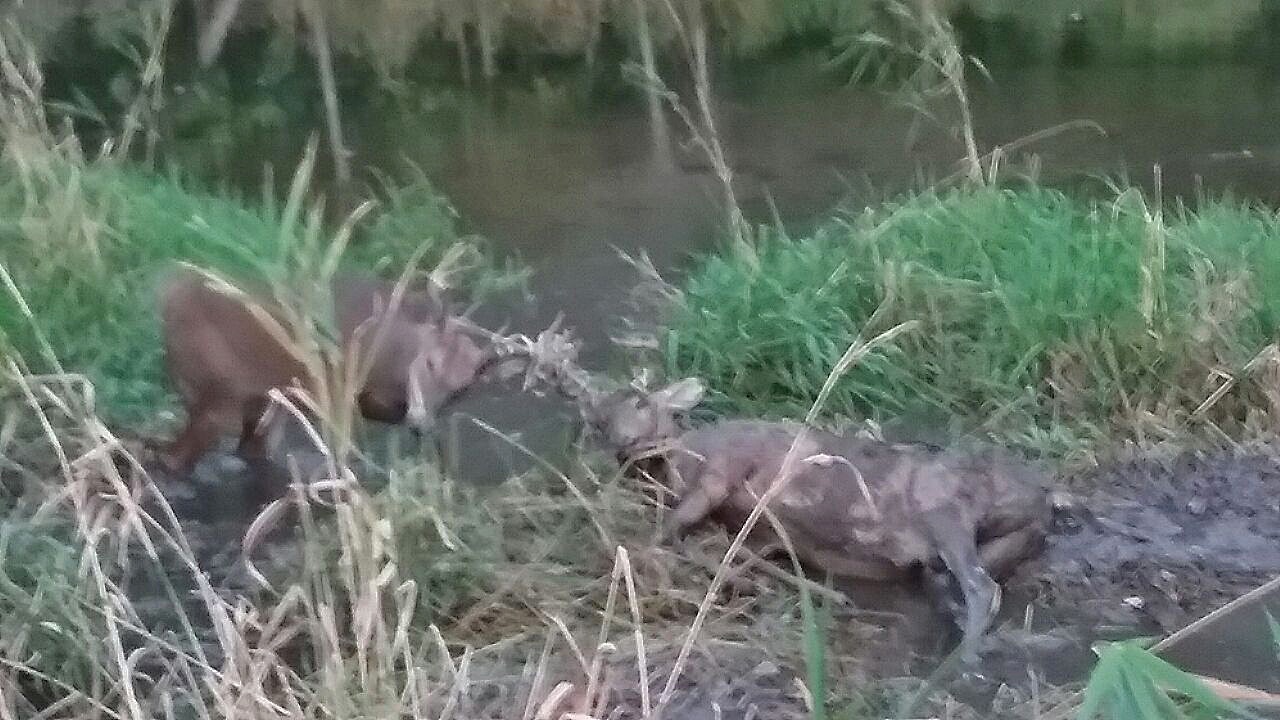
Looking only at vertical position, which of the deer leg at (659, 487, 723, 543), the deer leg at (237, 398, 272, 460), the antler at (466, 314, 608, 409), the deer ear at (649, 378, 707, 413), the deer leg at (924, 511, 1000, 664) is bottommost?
the deer leg at (924, 511, 1000, 664)

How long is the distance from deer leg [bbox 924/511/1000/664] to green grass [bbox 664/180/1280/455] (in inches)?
22.8

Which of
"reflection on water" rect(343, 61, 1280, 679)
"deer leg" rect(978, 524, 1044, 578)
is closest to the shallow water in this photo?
"reflection on water" rect(343, 61, 1280, 679)

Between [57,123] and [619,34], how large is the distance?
1.49 meters

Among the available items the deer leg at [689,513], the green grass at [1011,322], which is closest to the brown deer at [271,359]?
the deer leg at [689,513]

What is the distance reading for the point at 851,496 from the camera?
170cm

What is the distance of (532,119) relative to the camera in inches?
149

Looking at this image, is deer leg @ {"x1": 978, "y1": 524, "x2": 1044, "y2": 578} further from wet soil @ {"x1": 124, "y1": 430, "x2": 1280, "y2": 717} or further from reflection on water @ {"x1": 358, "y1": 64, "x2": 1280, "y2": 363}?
reflection on water @ {"x1": 358, "y1": 64, "x2": 1280, "y2": 363}

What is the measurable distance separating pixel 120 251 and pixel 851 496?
1.64 metres

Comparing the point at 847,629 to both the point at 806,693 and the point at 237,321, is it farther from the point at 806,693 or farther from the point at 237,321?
the point at 237,321

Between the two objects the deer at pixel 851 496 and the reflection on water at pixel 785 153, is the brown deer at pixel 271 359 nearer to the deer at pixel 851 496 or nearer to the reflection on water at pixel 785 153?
the deer at pixel 851 496

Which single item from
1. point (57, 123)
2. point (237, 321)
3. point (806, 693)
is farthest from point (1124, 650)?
point (57, 123)

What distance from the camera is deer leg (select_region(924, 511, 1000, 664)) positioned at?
1.58 meters

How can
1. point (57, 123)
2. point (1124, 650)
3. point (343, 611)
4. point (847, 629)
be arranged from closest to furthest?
point (1124, 650)
point (343, 611)
point (847, 629)
point (57, 123)

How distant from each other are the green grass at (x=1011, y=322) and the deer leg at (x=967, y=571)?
0.58m
